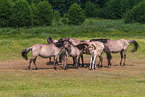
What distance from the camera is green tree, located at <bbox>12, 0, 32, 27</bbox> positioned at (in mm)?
58219

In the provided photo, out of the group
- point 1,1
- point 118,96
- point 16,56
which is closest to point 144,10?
point 1,1

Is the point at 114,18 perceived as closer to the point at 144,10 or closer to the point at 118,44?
the point at 144,10

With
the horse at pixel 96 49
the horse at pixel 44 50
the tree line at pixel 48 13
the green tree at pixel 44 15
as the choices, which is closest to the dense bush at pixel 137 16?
the tree line at pixel 48 13

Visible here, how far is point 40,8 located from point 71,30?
22391mm

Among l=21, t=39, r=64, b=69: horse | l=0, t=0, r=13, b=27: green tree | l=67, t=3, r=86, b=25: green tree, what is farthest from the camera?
l=67, t=3, r=86, b=25: green tree

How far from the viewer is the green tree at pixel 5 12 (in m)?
59.1

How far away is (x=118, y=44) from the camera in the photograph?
21.6m

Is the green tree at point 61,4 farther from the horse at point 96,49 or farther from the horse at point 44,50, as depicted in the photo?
the horse at point 44,50

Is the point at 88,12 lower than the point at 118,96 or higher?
higher

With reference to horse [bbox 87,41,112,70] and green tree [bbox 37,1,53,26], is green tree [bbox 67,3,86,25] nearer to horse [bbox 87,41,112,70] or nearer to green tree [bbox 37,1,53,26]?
green tree [bbox 37,1,53,26]

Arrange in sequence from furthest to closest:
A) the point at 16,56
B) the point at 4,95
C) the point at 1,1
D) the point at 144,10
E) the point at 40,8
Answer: the point at 144,10 < the point at 40,8 < the point at 1,1 < the point at 16,56 < the point at 4,95

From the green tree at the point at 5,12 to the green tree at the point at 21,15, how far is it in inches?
54.5

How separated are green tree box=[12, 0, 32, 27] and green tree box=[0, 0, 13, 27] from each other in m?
1.38

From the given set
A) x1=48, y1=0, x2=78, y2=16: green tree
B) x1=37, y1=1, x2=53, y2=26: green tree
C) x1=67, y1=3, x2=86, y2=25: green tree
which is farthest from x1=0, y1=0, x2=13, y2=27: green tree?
x1=48, y1=0, x2=78, y2=16: green tree
